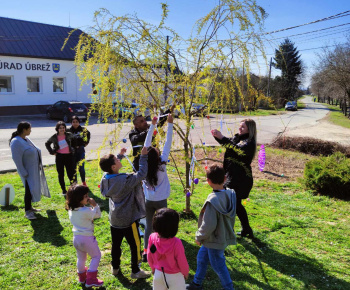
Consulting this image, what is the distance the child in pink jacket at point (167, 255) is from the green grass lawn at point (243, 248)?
884mm

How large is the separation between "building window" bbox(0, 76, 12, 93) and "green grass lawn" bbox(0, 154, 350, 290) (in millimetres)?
20367

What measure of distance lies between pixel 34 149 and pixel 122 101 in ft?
6.39

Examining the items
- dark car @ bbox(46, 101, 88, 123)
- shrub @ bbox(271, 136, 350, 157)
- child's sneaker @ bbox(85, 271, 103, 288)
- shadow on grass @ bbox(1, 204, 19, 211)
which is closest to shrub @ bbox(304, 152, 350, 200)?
shrub @ bbox(271, 136, 350, 157)

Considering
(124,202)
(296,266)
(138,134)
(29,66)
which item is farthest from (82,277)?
(29,66)

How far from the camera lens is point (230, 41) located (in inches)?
169

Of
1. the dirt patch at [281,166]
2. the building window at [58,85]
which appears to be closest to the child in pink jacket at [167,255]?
the dirt patch at [281,166]

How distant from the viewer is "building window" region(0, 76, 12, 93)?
2359 centimetres

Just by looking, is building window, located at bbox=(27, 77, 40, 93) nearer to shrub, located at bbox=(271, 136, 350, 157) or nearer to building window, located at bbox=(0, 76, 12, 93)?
building window, located at bbox=(0, 76, 12, 93)

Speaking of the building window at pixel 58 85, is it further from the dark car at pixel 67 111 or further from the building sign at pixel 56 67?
the dark car at pixel 67 111

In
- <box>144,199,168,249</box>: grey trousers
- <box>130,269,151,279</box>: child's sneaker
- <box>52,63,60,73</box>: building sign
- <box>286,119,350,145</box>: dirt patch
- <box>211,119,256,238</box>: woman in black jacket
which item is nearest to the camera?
<box>130,269,151,279</box>: child's sneaker

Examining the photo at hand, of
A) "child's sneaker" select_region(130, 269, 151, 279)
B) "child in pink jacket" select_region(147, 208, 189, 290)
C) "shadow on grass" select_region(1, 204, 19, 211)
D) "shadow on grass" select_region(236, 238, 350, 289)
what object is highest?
"child in pink jacket" select_region(147, 208, 189, 290)

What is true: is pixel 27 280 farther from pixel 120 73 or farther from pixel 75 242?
pixel 120 73

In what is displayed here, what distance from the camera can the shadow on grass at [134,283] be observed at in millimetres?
3423

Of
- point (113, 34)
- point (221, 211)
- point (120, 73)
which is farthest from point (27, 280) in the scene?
point (113, 34)
